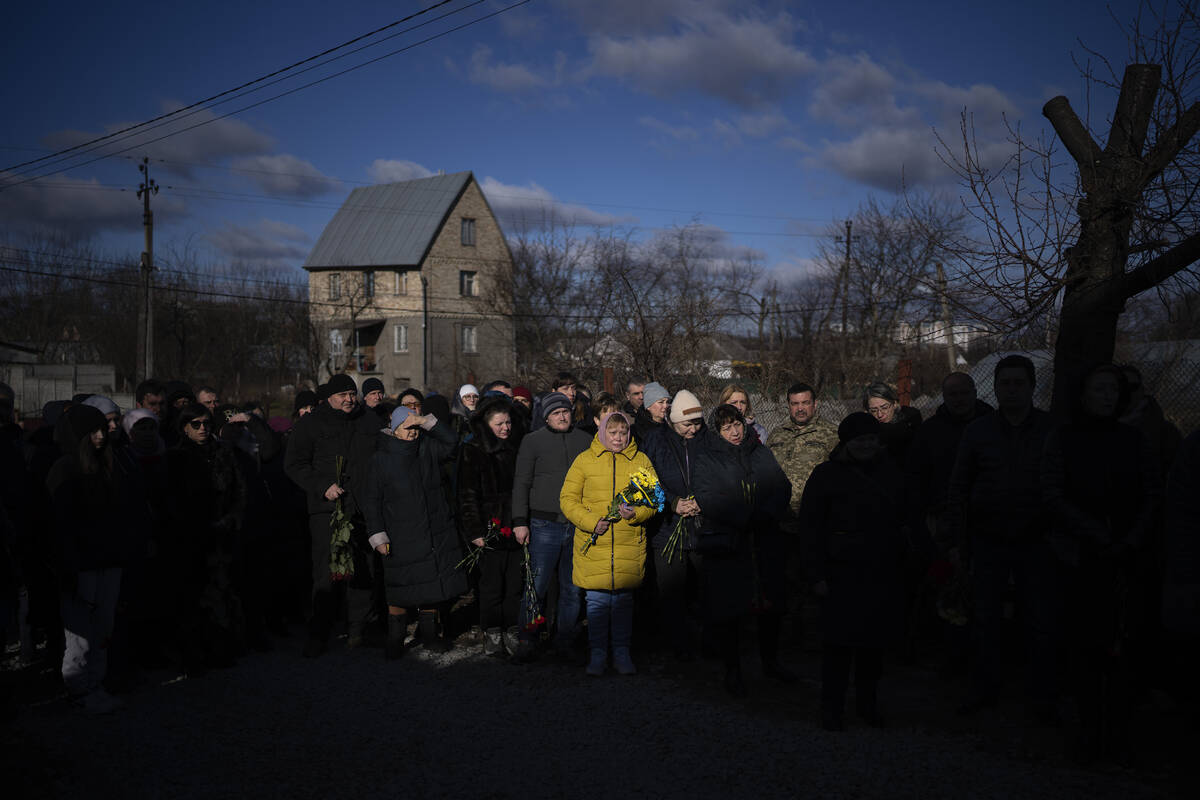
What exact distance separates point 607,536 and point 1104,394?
328cm

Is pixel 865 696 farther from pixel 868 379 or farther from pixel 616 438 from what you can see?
pixel 868 379

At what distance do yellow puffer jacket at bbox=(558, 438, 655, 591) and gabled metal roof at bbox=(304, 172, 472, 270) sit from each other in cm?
4096

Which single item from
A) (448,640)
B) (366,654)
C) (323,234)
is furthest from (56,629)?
(323,234)

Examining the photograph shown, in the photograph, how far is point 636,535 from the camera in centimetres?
636

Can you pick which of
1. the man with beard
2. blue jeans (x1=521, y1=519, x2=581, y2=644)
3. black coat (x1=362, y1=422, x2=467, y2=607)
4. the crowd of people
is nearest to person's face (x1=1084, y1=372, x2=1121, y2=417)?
the crowd of people

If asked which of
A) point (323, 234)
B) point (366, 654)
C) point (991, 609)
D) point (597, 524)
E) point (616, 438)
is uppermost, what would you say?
point (323, 234)

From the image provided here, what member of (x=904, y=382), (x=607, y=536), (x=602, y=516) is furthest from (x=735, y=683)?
(x=904, y=382)

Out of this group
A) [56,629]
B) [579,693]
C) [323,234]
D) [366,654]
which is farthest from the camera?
[323,234]

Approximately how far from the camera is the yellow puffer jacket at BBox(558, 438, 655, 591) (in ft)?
20.6

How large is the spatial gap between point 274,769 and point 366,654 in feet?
7.69

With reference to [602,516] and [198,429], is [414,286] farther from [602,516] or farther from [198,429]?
[602,516]

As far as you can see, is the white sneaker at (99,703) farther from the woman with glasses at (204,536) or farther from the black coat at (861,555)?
the black coat at (861,555)

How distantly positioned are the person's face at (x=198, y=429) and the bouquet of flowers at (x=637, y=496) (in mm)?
3062

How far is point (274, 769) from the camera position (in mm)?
4703
